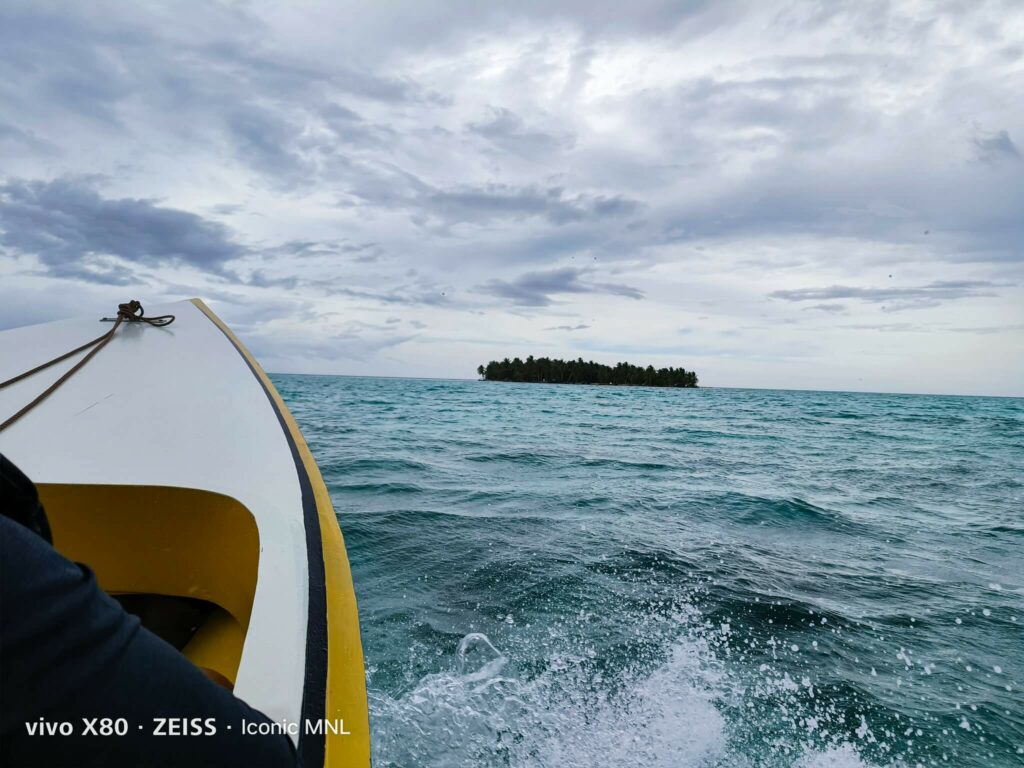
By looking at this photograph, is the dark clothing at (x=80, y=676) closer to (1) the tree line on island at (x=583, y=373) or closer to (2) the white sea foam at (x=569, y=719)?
(2) the white sea foam at (x=569, y=719)

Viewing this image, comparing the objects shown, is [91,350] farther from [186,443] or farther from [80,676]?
[80,676]

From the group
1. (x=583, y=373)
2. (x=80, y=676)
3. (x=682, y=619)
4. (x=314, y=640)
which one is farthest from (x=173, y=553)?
(x=583, y=373)

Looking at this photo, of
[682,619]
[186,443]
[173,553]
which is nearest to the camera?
[173,553]

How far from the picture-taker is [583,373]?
9019cm

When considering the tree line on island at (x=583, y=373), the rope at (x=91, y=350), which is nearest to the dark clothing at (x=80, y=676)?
the rope at (x=91, y=350)

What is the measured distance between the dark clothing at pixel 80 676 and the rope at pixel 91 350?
194 centimetres

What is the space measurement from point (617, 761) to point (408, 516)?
366 centimetres

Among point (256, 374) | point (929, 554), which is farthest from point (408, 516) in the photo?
point (929, 554)

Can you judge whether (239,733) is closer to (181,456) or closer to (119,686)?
(119,686)

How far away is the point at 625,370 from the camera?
3509 inches

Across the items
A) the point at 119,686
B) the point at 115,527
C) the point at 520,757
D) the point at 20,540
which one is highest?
the point at 20,540

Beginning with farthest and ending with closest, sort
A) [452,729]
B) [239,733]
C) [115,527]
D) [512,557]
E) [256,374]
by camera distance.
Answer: [512,557] → [256,374] → [452,729] → [115,527] → [239,733]

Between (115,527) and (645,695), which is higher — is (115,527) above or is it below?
above

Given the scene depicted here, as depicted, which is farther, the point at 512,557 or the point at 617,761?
the point at 512,557
